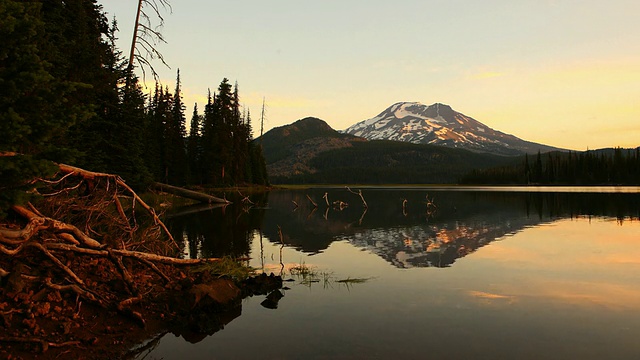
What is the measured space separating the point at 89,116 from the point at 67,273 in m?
3.70

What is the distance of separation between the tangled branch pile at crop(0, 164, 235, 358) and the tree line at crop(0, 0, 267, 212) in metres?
1.48

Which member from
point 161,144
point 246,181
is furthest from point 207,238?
point 246,181

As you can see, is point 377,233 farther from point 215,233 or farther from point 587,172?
point 587,172

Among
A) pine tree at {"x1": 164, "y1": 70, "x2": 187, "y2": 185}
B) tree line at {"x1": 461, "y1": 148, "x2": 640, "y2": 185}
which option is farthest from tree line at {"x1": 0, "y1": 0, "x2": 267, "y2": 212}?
tree line at {"x1": 461, "y1": 148, "x2": 640, "y2": 185}

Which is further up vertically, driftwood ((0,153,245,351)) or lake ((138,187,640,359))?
driftwood ((0,153,245,351))

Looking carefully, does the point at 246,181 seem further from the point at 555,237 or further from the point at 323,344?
the point at 323,344

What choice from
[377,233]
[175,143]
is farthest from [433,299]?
[175,143]

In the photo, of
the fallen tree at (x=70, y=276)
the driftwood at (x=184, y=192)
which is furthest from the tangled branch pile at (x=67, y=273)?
the driftwood at (x=184, y=192)

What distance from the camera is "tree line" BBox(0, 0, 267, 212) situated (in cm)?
855

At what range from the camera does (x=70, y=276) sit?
30.9ft

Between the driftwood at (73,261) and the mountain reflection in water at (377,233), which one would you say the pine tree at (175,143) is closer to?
the mountain reflection in water at (377,233)

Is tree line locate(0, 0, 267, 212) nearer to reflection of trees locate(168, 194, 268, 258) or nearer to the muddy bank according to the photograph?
the muddy bank

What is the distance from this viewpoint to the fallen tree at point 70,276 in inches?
320

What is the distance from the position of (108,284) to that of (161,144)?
67.2 meters
